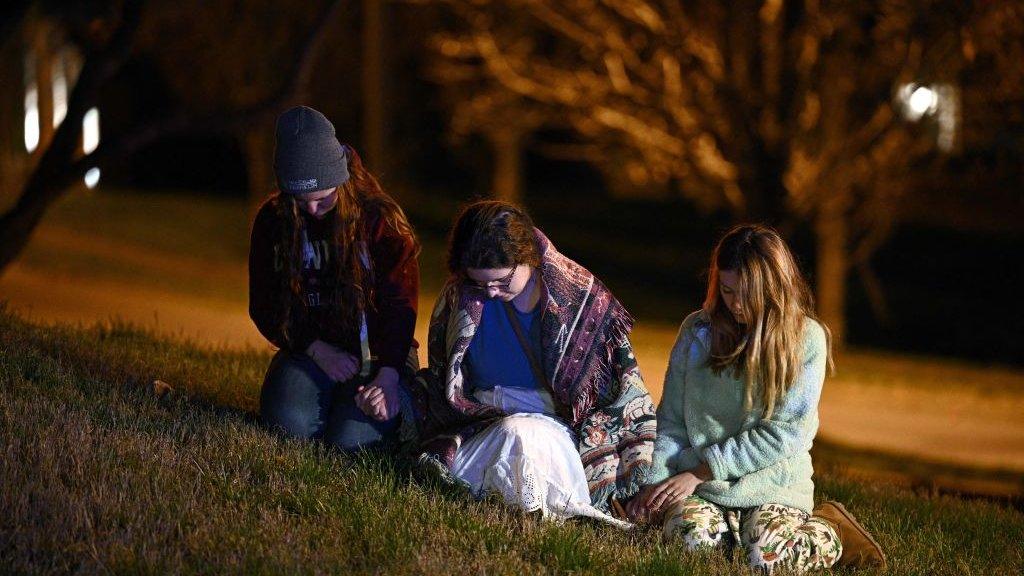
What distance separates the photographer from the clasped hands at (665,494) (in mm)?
4844

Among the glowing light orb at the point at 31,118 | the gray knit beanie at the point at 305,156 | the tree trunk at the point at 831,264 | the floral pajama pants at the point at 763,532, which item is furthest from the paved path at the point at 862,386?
the floral pajama pants at the point at 763,532

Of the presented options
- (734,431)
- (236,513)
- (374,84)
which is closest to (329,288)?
(236,513)

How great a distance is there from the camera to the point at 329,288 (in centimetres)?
533

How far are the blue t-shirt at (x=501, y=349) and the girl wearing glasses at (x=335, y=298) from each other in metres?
0.38

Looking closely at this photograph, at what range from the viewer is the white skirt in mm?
4660

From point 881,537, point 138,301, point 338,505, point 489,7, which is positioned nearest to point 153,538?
point 338,505

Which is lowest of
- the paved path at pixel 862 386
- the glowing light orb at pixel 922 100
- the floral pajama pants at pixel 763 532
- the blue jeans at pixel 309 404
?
the paved path at pixel 862 386

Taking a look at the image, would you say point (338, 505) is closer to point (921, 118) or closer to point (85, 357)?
point (85, 357)

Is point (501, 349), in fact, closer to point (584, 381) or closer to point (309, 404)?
point (584, 381)

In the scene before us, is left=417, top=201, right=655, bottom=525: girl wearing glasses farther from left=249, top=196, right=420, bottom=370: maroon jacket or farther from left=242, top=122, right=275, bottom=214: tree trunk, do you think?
left=242, top=122, right=275, bottom=214: tree trunk

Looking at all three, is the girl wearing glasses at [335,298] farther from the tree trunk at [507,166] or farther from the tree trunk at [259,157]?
the tree trunk at [507,166]

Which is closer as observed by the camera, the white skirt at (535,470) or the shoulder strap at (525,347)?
the white skirt at (535,470)

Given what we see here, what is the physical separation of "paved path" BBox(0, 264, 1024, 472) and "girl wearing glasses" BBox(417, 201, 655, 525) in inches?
179

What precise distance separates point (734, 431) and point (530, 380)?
807 millimetres
